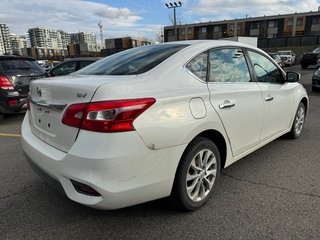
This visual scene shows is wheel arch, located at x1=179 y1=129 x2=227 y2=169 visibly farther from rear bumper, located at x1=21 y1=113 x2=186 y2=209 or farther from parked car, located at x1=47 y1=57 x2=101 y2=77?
parked car, located at x1=47 y1=57 x2=101 y2=77

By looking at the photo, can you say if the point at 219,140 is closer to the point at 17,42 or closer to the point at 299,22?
the point at 299,22

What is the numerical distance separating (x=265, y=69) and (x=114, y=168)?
2.65 meters

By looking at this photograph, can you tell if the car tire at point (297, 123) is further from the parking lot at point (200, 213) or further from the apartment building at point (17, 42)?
the apartment building at point (17, 42)

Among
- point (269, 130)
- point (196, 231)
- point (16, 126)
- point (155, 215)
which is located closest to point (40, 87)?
point (155, 215)

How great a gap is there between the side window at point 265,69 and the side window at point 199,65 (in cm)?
97

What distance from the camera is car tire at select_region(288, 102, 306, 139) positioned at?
4777 millimetres

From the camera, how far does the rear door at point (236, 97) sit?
2934mm

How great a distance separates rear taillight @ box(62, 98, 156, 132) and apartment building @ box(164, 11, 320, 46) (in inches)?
2306

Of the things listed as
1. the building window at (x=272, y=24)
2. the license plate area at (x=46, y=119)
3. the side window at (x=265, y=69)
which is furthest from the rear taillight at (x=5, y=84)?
the building window at (x=272, y=24)

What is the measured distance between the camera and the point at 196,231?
8.31ft

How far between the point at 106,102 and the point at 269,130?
2.49 m

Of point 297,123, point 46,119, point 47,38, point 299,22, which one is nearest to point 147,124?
point 46,119

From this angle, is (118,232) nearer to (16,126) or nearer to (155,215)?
(155,215)

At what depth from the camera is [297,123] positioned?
16.0 ft
